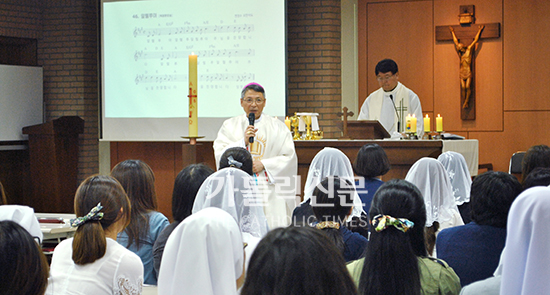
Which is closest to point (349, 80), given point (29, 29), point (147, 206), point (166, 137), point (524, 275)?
point (166, 137)

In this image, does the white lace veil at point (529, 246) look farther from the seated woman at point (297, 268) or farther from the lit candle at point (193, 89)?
the lit candle at point (193, 89)

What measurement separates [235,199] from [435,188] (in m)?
1.49

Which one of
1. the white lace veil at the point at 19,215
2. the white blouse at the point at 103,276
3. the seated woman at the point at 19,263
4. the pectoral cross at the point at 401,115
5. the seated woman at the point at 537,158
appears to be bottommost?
the white blouse at the point at 103,276

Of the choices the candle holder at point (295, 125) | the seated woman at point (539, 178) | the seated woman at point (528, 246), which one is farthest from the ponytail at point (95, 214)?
the candle holder at point (295, 125)

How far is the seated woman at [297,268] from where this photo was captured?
3.40 feet

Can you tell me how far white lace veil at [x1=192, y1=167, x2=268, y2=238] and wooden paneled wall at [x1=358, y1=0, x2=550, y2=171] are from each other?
589 centimetres

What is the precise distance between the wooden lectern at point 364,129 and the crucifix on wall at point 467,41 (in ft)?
9.02

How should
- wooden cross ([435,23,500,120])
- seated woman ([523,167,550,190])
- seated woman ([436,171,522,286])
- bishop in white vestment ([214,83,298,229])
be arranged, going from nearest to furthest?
1. seated woman ([436,171,522,286])
2. seated woman ([523,167,550,190])
3. bishop in white vestment ([214,83,298,229])
4. wooden cross ([435,23,500,120])

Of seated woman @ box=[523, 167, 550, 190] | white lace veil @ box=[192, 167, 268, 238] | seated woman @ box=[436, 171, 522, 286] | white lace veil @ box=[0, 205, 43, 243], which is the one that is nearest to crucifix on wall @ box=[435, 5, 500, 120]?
seated woman @ box=[523, 167, 550, 190]

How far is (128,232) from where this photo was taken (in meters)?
2.78

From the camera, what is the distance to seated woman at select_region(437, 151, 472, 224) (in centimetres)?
381

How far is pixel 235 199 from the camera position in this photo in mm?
2389

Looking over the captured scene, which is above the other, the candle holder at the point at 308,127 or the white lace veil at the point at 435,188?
the candle holder at the point at 308,127

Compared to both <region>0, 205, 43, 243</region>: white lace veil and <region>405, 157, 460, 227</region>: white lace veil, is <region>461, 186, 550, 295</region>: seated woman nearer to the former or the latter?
<region>405, 157, 460, 227</region>: white lace veil
